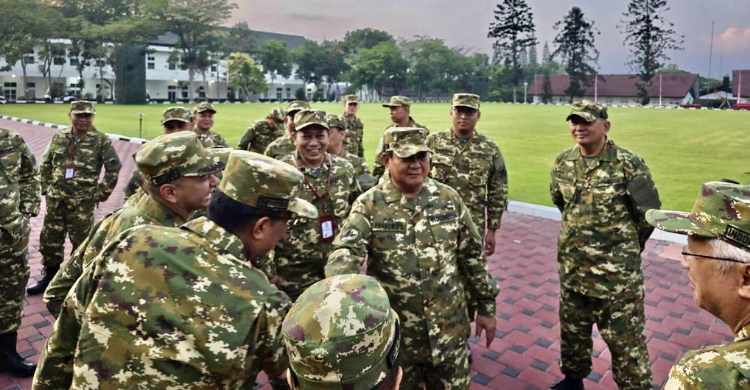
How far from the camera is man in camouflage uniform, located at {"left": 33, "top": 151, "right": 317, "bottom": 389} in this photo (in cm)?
152

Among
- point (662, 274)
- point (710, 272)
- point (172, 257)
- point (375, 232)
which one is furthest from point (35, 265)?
point (662, 274)

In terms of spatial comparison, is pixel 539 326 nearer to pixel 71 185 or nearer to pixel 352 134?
pixel 71 185

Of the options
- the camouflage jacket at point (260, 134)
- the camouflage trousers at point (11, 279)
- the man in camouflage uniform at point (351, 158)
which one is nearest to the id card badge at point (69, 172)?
the camouflage trousers at point (11, 279)

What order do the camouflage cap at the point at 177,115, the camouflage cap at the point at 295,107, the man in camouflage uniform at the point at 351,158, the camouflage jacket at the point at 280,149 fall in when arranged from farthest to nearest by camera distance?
the camouflage cap at the point at 295,107
the camouflage cap at the point at 177,115
the man in camouflage uniform at the point at 351,158
the camouflage jacket at the point at 280,149

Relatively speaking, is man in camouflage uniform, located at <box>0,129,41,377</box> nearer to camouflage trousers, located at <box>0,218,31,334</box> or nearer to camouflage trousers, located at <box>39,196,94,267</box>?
camouflage trousers, located at <box>0,218,31,334</box>

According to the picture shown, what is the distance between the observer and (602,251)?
342 centimetres

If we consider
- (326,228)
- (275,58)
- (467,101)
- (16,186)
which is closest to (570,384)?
(326,228)

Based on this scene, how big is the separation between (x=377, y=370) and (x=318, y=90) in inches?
2737

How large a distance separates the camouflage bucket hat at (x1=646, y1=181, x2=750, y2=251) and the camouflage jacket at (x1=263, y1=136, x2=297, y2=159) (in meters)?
3.36

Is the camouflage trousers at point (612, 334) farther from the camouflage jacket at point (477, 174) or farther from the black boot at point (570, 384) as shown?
the camouflage jacket at point (477, 174)

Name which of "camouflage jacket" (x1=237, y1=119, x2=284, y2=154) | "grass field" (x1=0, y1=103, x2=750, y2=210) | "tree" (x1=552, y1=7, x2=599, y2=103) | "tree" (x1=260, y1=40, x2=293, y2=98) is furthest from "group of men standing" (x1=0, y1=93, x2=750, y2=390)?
"tree" (x1=260, y1=40, x2=293, y2=98)

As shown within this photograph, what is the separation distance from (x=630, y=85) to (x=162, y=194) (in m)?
49.7

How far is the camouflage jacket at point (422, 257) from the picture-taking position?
8.85 feet

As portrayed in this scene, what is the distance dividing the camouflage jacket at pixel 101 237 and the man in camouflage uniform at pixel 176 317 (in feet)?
2.05
